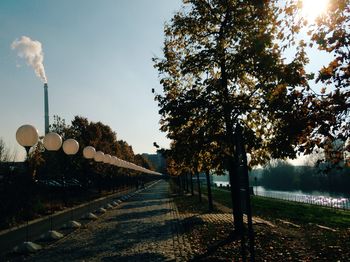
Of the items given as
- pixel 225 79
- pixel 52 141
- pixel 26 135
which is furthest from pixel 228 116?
pixel 52 141

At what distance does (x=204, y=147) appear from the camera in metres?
14.1

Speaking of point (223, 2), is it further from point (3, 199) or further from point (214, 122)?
point (3, 199)

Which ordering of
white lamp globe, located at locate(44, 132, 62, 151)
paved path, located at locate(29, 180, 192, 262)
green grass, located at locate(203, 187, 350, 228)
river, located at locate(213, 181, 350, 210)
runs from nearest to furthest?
paved path, located at locate(29, 180, 192, 262)
white lamp globe, located at locate(44, 132, 62, 151)
green grass, located at locate(203, 187, 350, 228)
river, located at locate(213, 181, 350, 210)

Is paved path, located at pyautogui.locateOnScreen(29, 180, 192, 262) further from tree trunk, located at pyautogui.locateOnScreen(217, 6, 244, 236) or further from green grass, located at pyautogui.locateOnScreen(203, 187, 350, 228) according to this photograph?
green grass, located at pyautogui.locateOnScreen(203, 187, 350, 228)

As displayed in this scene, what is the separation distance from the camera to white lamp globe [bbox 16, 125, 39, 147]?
13.1 m

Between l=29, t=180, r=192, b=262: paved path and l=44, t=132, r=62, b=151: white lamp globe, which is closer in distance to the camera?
l=29, t=180, r=192, b=262: paved path

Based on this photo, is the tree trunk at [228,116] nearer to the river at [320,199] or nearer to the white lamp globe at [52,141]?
the white lamp globe at [52,141]

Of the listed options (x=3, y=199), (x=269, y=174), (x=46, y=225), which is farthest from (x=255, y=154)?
(x=269, y=174)

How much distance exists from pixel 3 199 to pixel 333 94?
20694mm

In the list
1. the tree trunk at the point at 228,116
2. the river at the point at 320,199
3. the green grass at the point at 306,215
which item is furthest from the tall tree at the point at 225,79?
the river at the point at 320,199

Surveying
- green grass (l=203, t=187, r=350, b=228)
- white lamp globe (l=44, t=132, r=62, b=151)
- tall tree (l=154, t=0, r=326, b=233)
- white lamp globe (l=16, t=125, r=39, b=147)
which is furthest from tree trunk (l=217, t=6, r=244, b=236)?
green grass (l=203, t=187, r=350, b=228)

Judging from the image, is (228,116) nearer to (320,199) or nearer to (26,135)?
(26,135)

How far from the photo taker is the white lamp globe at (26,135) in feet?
43.0

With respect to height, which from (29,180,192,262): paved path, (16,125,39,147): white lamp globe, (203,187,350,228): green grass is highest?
(16,125,39,147): white lamp globe
